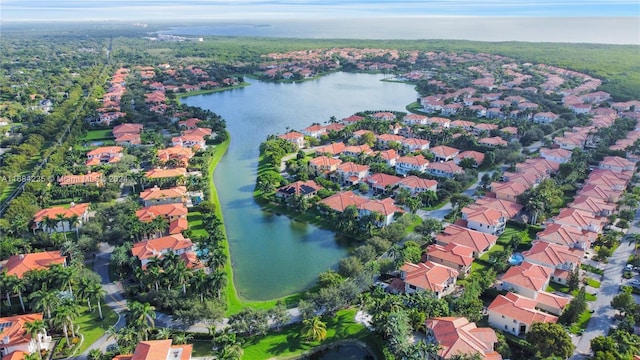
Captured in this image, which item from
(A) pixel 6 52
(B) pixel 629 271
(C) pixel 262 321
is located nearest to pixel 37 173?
(C) pixel 262 321

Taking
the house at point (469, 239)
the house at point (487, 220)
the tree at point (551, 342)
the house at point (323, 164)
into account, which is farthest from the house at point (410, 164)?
the tree at point (551, 342)

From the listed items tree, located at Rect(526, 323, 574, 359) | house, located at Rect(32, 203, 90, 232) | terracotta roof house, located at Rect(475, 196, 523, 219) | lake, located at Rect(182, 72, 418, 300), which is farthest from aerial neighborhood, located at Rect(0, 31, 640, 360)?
lake, located at Rect(182, 72, 418, 300)

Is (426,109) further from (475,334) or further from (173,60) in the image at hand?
(173,60)

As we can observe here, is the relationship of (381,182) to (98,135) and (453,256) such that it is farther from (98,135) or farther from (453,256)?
(98,135)

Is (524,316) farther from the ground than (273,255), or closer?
farther from the ground

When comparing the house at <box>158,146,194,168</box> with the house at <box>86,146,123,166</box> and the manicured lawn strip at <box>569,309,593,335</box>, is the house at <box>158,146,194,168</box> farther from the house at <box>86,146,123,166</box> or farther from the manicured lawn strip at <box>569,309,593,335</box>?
the manicured lawn strip at <box>569,309,593,335</box>
